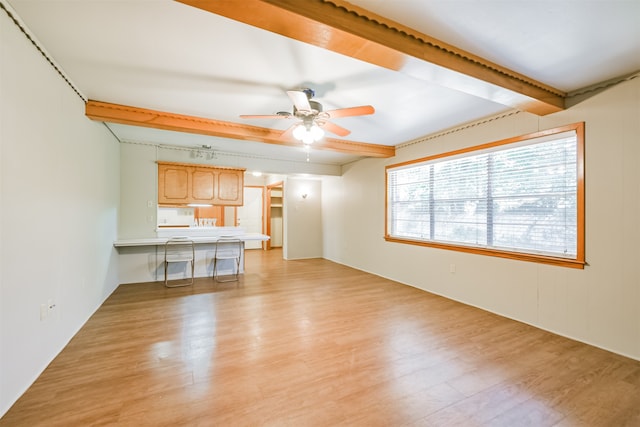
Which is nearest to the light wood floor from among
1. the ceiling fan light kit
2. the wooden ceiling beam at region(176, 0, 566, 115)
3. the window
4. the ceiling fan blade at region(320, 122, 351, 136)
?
the window

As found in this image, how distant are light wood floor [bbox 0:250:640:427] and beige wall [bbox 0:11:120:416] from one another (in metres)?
0.23

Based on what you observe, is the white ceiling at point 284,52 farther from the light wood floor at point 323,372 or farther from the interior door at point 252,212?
the interior door at point 252,212

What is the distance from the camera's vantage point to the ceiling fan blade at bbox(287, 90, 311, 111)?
220cm

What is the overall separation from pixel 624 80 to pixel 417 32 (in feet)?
6.96

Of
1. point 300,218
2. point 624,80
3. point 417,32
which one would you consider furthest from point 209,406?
point 300,218

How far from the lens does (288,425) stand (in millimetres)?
1571

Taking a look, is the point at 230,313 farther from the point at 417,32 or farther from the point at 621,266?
the point at 621,266

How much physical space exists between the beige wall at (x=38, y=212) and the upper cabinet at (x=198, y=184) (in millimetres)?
1761

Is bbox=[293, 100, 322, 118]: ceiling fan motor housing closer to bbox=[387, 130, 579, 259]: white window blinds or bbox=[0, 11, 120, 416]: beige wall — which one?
bbox=[0, 11, 120, 416]: beige wall

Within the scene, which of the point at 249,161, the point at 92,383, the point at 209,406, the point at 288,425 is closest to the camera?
the point at 288,425

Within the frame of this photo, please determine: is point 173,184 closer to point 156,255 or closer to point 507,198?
point 156,255

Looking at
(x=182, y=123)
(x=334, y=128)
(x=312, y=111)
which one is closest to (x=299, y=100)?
(x=312, y=111)

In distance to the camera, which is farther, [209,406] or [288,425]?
[209,406]

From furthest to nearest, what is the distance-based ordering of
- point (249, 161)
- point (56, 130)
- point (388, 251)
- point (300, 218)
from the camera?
1. point (300, 218)
2. point (249, 161)
3. point (388, 251)
4. point (56, 130)
